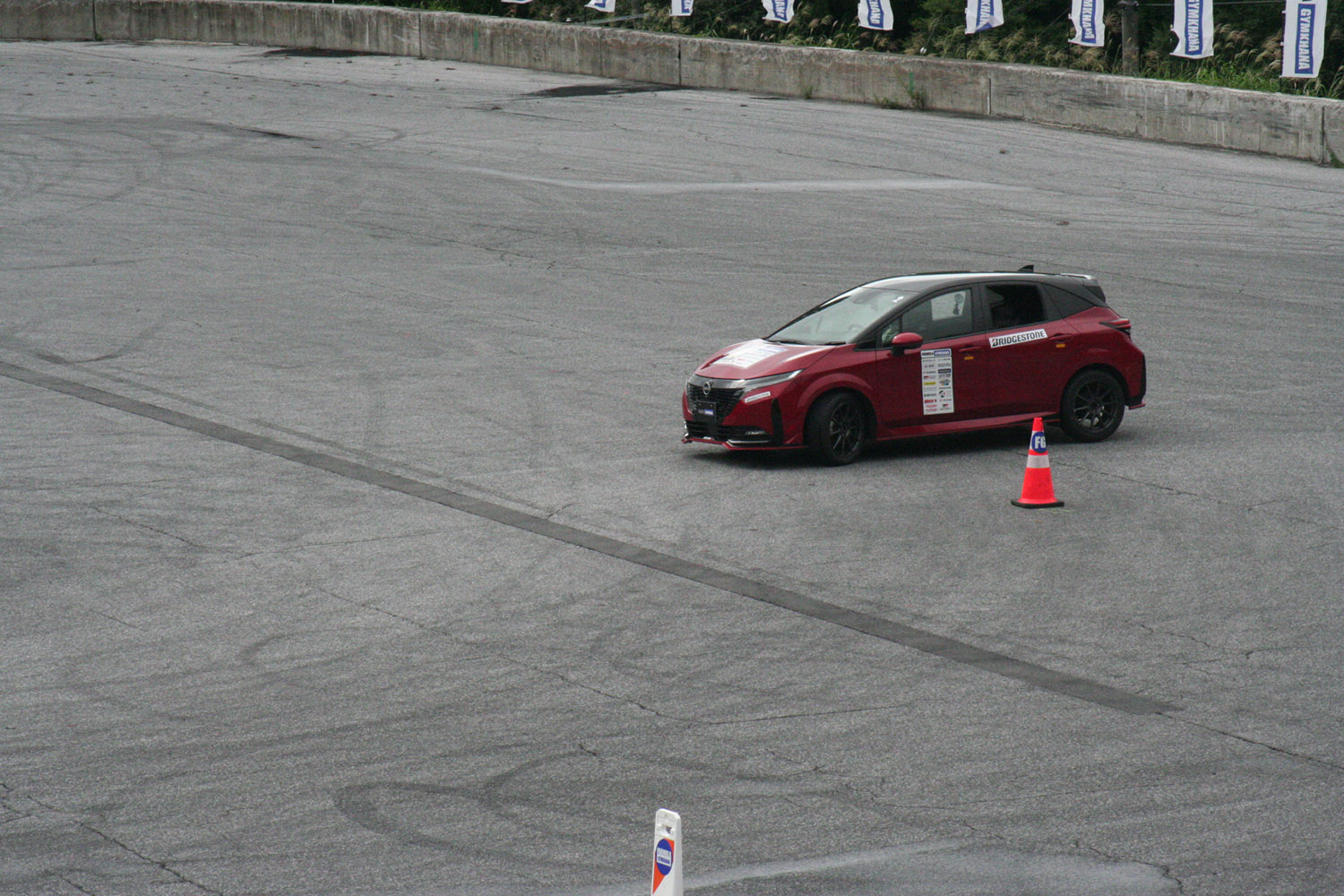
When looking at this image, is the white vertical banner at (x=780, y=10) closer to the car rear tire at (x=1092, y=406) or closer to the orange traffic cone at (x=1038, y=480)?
the car rear tire at (x=1092, y=406)

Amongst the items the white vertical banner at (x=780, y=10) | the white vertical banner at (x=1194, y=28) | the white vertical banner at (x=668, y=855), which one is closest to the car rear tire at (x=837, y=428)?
the white vertical banner at (x=668, y=855)

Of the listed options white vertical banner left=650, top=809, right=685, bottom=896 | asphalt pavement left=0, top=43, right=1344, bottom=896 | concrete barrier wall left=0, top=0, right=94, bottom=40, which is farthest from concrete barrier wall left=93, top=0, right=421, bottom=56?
white vertical banner left=650, top=809, right=685, bottom=896

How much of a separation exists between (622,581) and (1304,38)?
79.0 feet

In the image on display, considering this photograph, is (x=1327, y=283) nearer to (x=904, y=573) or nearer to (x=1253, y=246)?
(x=1253, y=246)

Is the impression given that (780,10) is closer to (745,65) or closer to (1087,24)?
(745,65)

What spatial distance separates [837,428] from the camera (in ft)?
46.2

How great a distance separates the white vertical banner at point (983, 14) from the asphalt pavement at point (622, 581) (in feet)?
35.2

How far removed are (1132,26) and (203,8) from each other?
1065 inches

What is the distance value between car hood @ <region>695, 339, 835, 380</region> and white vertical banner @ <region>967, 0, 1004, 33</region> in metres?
23.0

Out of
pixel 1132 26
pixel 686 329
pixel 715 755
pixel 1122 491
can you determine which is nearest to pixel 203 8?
pixel 1132 26

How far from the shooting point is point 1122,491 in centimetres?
1302

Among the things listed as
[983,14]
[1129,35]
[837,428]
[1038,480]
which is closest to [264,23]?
[983,14]

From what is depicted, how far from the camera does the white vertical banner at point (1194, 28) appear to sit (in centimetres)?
3180

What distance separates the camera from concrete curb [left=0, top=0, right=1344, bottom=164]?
2997cm
